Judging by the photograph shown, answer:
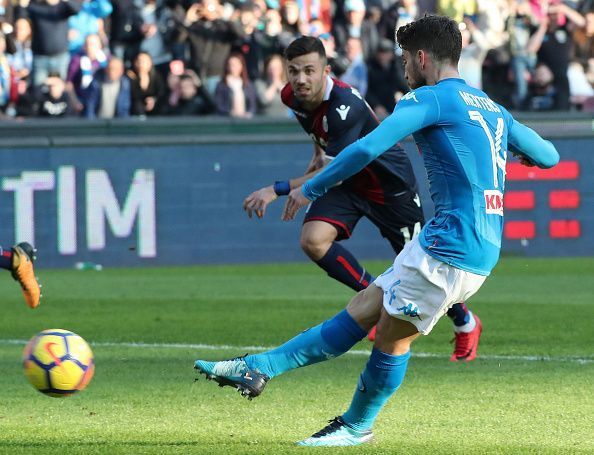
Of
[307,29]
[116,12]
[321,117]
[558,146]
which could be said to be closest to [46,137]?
[116,12]

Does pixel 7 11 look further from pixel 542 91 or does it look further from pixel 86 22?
pixel 542 91

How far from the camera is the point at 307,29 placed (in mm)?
19156

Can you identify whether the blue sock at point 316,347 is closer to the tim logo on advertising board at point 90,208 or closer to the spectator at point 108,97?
the tim logo on advertising board at point 90,208

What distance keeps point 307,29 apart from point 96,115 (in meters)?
3.18

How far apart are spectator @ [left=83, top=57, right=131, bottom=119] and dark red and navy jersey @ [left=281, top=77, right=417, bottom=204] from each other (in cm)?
912

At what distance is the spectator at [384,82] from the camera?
18812mm

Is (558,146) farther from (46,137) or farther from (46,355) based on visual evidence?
(46,355)

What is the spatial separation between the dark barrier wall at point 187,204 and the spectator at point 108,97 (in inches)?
29.8

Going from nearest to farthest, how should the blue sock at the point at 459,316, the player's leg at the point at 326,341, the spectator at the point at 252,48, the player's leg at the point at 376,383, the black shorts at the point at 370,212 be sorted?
the player's leg at the point at 376,383
the player's leg at the point at 326,341
the blue sock at the point at 459,316
the black shorts at the point at 370,212
the spectator at the point at 252,48

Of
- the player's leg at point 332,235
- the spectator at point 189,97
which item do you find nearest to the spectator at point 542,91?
the spectator at point 189,97

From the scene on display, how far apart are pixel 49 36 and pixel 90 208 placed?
261 centimetres

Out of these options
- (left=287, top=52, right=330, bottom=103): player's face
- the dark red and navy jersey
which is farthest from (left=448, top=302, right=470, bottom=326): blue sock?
(left=287, top=52, right=330, bottom=103): player's face

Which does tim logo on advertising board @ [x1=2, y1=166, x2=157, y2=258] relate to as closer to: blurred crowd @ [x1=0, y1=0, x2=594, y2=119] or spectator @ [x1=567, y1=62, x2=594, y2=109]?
blurred crowd @ [x1=0, y1=0, x2=594, y2=119]

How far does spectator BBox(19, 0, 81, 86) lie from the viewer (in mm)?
18516
